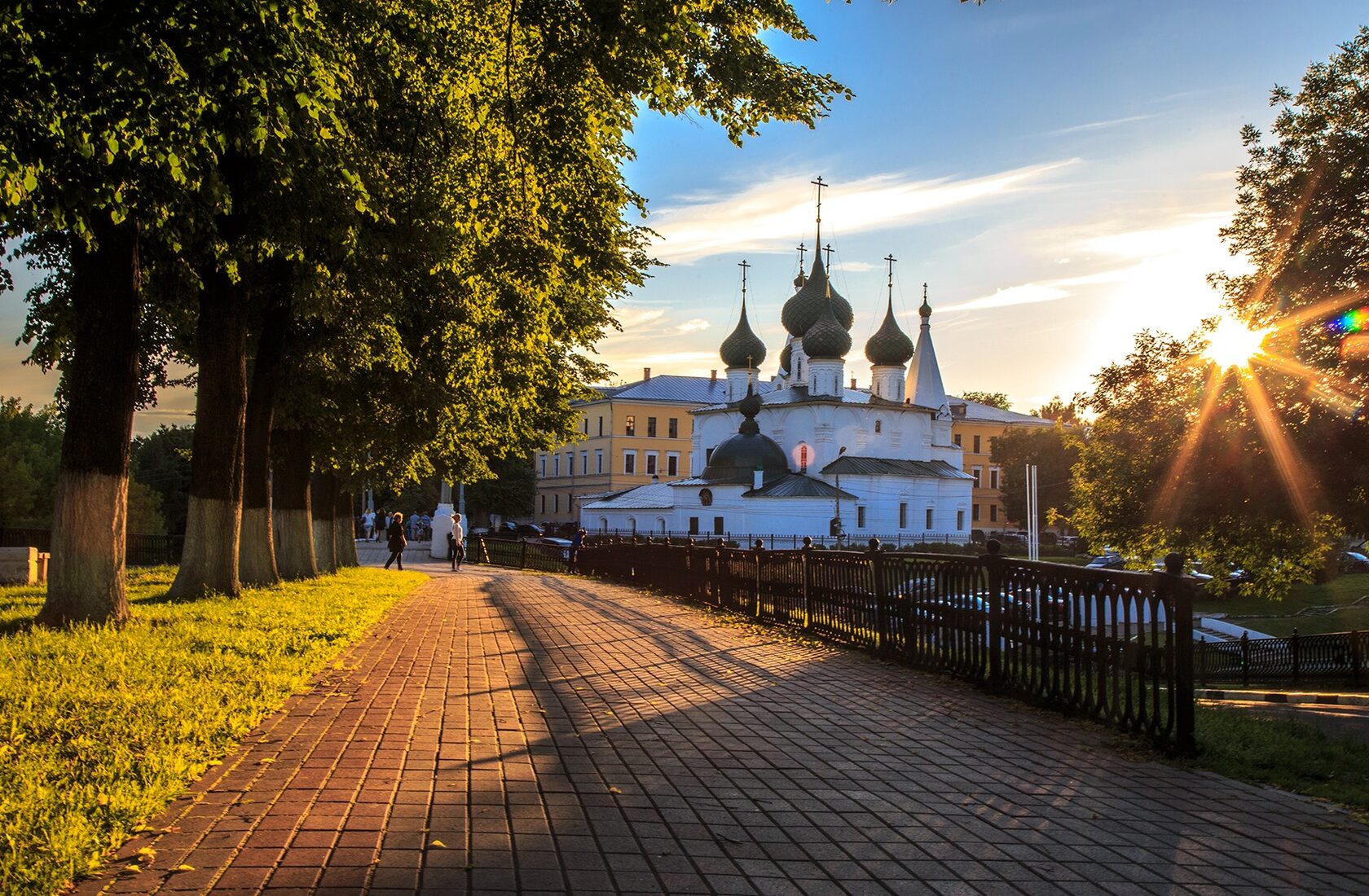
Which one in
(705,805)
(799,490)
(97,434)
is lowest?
(705,805)

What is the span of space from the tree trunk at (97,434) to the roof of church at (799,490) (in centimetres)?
6099

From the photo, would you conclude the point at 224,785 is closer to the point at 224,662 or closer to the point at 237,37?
the point at 224,662

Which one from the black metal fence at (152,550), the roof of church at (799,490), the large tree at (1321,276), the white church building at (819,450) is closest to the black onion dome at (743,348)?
the white church building at (819,450)

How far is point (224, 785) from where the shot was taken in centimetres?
559

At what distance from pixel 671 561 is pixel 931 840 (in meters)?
18.2

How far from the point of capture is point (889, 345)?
276 feet

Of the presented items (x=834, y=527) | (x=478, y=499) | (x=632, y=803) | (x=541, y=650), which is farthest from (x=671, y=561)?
(x=478, y=499)

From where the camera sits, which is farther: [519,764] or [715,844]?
[519,764]

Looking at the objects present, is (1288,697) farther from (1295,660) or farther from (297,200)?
(297,200)

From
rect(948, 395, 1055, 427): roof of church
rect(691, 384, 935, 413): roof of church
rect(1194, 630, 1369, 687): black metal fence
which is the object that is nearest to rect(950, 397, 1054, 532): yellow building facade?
rect(948, 395, 1055, 427): roof of church

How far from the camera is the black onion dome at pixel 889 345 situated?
8406 centimetres

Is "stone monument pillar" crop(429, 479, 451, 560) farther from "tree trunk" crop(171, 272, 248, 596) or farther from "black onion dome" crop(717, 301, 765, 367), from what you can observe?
"black onion dome" crop(717, 301, 765, 367)

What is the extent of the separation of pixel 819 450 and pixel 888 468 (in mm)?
5090

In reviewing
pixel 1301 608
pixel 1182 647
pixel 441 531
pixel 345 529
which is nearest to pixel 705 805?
pixel 1182 647
